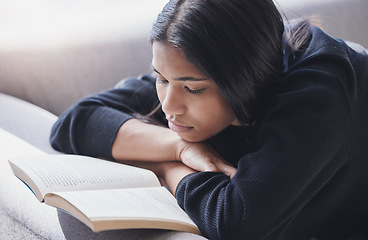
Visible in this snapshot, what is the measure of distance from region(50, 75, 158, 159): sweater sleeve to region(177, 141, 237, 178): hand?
185 millimetres

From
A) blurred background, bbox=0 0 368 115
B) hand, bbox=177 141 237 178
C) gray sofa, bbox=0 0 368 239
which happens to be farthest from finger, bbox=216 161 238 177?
blurred background, bbox=0 0 368 115

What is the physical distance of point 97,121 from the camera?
0.96 m

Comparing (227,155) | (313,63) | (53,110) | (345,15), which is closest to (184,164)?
(227,155)

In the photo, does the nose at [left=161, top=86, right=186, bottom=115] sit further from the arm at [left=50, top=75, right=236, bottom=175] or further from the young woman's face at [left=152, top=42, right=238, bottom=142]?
the arm at [left=50, top=75, right=236, bottom=175]

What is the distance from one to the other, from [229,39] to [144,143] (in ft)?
1.10

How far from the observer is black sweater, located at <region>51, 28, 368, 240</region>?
0.66m

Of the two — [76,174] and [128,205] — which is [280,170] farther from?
[76,174]

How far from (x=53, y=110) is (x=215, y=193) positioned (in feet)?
2.68

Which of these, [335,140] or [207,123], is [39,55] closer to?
[207,123]

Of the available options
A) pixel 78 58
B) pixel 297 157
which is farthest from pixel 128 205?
pixel 78 58

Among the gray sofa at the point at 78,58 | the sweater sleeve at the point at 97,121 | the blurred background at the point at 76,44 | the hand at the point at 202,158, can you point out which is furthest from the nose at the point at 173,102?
the blurred background at the point at 76,44

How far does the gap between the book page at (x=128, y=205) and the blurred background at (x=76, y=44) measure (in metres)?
0.71

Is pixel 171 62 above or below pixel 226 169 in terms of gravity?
above

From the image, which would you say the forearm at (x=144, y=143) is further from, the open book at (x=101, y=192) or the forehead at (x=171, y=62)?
the forehead at (x=171, y=62)
